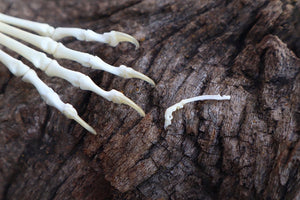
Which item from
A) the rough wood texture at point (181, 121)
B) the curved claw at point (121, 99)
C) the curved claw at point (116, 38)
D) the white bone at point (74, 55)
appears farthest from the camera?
the curved claw at point (116, 38)

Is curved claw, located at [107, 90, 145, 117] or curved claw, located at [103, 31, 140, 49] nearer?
curved claw, located at [107, 90, 145, 117]

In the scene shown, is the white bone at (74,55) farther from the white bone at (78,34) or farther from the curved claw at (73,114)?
the curved claw at (73,114)

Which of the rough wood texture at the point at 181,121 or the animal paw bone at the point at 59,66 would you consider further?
the animal paw bone at the point at 59,66

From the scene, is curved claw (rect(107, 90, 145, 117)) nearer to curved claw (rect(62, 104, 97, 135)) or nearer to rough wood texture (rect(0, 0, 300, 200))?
rough wood texture (rect(0, 0, 300, 200))

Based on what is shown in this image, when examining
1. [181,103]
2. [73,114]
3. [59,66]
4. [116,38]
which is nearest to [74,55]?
[59,66]

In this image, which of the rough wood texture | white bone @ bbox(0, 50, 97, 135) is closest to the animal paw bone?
white bone @ bbox(0, 50, 97, 135)

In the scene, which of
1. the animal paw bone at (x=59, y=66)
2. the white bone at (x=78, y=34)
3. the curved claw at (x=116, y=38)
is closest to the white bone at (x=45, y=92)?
the animal paw bone at (x=59, y=66)
